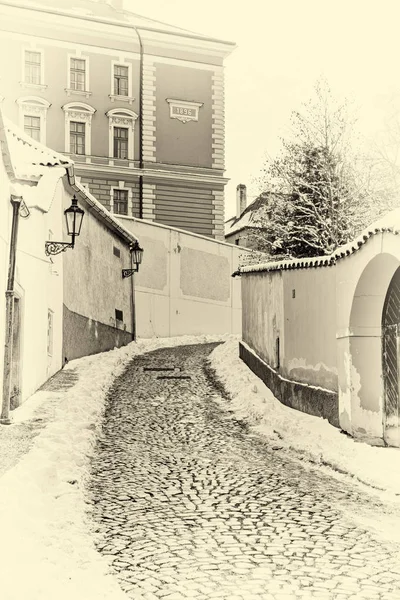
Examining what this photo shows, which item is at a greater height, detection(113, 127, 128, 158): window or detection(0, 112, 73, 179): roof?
detection(113, 127, 128, 158): window

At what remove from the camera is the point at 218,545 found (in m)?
5.88

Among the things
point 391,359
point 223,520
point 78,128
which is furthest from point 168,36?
point 223,520

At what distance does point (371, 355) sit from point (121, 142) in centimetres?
2367

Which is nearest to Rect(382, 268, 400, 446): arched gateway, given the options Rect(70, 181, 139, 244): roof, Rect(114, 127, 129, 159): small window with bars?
Rect(70, 181, 139, 244): roof

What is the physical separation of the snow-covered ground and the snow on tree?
1038 centimetres

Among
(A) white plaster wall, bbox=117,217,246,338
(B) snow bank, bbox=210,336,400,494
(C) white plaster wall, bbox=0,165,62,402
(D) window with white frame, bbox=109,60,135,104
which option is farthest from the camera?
(D) window with white frame, bbox=109,60,135,104

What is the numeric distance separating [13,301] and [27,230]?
1962 mm

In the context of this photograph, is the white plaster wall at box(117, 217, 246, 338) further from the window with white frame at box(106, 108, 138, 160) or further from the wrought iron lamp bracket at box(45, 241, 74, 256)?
the wrought iron lamp bracket at box(45, 241, 74, 256)

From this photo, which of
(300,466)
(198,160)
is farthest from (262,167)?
(300,466)

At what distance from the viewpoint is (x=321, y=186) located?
86.4 feet

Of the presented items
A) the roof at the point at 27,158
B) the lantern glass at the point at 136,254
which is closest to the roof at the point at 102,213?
the lantern glass at the point at 136,254

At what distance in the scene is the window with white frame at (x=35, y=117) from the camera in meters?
30.9

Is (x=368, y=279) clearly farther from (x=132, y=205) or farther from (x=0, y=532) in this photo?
(x=132, y=205)

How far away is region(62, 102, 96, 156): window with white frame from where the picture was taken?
31828 millimetres
